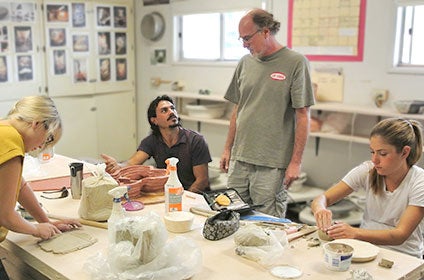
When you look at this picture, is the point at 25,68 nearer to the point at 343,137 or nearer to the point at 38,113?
the point at 343,137

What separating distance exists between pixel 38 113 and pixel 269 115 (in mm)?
1312

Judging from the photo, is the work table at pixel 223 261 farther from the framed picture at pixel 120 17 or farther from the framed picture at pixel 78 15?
the framed picture at pixel 120 17

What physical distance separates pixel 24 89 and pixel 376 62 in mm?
3320

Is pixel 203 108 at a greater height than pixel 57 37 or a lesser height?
lesser

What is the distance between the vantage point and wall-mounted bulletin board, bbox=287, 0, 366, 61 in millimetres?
3873

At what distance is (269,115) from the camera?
2.67 meters

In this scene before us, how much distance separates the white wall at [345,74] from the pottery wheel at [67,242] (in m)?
2.72

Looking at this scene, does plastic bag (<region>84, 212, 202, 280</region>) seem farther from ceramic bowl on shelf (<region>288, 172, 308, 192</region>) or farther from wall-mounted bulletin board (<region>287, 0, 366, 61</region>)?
wall-mounted bulletin board (<region>287, 0, 366, 61</region>)

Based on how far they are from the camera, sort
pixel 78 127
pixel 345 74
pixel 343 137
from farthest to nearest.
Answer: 1. pixel 78 127
2. pixel 345 74
3. pixel 343 137

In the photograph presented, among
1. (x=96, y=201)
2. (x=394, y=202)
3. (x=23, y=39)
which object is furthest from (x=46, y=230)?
(x=23, y=39)

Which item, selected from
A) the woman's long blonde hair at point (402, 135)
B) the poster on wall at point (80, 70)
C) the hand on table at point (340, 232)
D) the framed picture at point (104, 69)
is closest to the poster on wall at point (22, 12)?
the poster on wall at point (80, 70)

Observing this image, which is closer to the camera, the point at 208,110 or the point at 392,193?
the point at 392,193

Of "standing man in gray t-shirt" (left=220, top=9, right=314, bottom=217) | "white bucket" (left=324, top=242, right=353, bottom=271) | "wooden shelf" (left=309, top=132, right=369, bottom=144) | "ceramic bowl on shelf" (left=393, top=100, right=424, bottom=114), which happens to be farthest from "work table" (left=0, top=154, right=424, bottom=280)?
"wooden shelf" (left=309, top=132, right=369, bottom=144)

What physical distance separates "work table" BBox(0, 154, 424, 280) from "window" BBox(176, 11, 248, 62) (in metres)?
3.19
